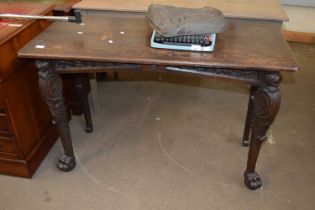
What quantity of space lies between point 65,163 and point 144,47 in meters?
0.73

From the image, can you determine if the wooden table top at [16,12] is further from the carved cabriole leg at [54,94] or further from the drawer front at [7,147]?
the drawer front at [7,147]

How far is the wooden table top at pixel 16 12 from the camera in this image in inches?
52.8

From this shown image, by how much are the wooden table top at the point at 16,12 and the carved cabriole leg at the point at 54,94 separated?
21 centimetres

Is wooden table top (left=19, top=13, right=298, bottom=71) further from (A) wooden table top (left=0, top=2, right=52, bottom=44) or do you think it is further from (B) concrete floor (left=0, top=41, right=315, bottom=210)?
(B) concrete floor (left=0, top=41, right=315, bottom=210)

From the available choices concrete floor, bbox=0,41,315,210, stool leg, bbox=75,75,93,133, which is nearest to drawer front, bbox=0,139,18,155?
concrete floor, bbox=0,41,315,210

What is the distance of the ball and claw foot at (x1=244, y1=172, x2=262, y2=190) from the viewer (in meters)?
1.46

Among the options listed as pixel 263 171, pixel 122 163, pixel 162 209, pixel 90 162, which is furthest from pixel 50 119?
pixel 263 171

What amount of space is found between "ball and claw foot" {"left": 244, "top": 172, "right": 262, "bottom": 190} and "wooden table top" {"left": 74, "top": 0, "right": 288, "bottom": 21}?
0.76 metres

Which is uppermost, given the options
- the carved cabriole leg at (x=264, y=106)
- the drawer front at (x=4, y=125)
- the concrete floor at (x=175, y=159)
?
the carved cabriole leg at (x=264, y=106)

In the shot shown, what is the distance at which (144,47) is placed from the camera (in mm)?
1247

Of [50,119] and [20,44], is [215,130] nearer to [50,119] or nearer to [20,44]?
[50,119]

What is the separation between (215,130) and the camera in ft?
6.12

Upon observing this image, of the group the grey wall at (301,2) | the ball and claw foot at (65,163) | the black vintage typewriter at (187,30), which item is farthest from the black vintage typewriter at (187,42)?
the grey wall at (301,2)

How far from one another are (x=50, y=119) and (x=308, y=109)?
158 centimetres
